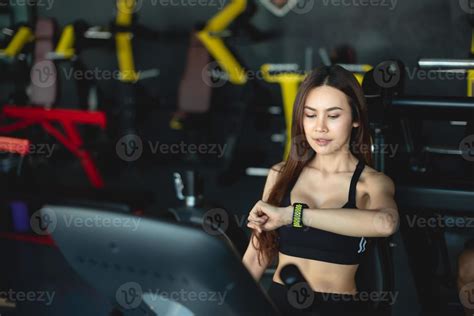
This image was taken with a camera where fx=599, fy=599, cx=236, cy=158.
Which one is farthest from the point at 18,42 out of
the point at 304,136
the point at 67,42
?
the point at 304,136

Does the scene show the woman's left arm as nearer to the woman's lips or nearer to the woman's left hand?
the woman's left hand

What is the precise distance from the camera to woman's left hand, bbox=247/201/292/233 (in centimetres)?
95

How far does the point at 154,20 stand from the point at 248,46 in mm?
744

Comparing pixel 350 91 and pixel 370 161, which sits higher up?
pixel 350 91

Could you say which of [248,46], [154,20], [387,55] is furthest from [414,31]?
[154,20]

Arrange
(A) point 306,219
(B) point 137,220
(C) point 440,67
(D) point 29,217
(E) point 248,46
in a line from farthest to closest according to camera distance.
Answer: (E) point 248,46 < (D) point 29,217 < (C) point 440,67 < (A) point 306,219 < (B) point 137,220

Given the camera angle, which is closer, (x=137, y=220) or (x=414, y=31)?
(x=137, y=220)

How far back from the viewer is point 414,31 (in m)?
3.59

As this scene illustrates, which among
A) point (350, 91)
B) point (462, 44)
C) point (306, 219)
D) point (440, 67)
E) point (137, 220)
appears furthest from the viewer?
point (462, 44)

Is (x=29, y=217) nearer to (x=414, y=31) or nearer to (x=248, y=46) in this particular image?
(x=248, y=46)

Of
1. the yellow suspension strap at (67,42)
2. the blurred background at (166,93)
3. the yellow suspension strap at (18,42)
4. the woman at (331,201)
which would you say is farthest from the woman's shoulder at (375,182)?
Answer: the yellow suspension strap at (18,42)

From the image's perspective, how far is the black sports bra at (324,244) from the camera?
1048 mm

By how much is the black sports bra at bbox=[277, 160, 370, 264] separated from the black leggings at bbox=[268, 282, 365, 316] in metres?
0.06

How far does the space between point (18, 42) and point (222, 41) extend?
1251 millimetres
